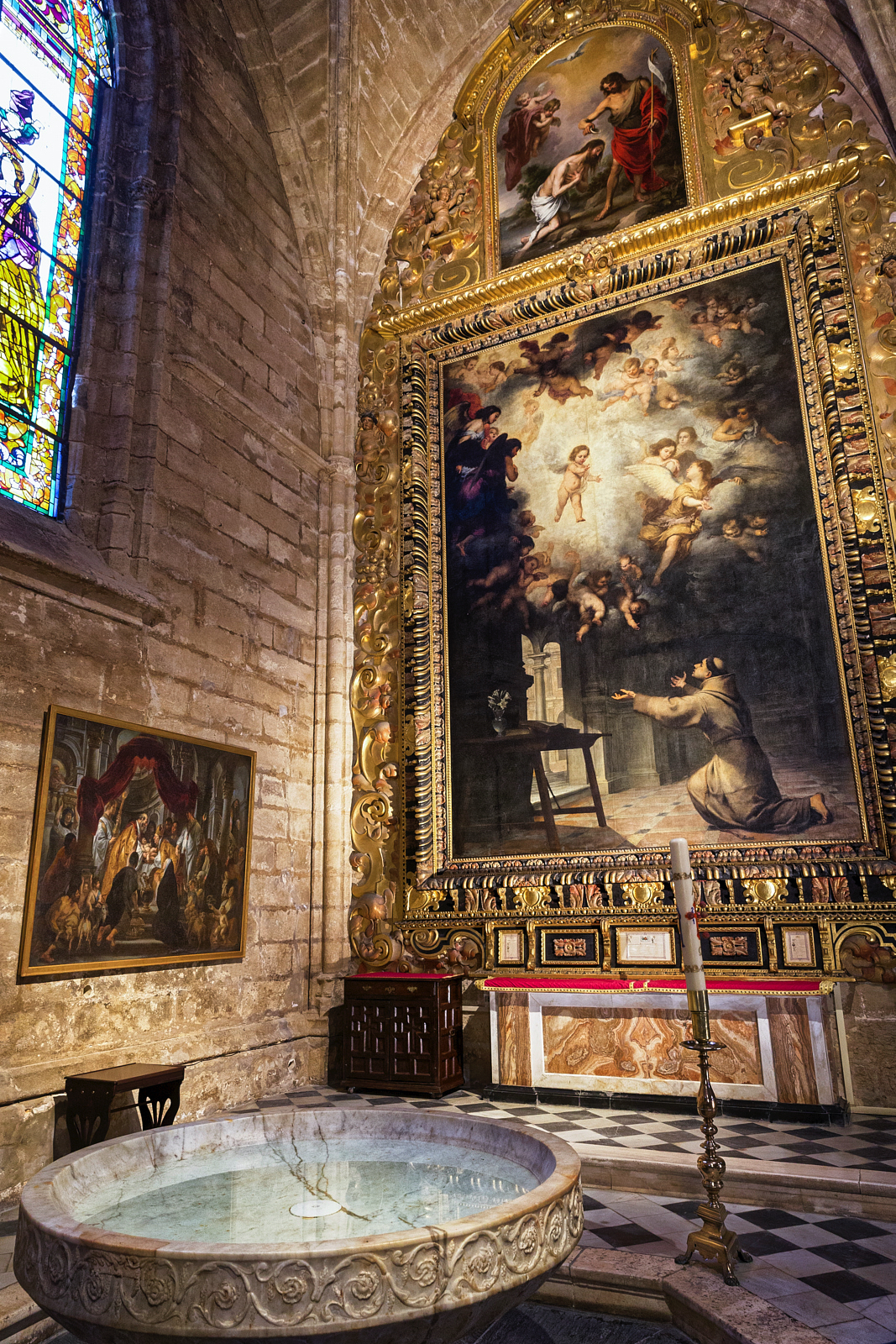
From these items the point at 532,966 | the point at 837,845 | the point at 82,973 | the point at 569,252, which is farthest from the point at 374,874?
the point at 569,252

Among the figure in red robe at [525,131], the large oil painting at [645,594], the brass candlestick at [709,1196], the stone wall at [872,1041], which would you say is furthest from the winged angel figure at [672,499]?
the brass candlestick at [709,1196]

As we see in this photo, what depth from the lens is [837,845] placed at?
6.13 meters

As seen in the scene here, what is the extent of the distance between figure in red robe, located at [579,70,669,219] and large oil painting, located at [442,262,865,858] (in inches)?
50.7

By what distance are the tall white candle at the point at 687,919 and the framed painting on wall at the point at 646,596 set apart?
121 inches

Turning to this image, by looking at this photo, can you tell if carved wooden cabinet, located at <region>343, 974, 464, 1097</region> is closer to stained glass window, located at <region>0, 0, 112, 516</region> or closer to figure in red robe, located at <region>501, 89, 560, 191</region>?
stained glass window, located at <region>0, 0, 112, 516</region>

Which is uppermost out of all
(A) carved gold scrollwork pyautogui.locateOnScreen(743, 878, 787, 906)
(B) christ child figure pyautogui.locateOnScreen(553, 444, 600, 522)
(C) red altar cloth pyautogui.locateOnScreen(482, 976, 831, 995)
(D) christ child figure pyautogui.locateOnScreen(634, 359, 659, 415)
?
(D) christ child figure pyautogui.locateOnScreen(634, 359, 659, 415)

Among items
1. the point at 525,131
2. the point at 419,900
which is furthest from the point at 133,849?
the point at 525,131

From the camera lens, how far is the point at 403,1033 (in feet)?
22.2

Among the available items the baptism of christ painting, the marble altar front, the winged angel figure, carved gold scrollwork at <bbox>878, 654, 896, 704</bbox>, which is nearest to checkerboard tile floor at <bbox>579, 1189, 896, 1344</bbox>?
the marble altar front

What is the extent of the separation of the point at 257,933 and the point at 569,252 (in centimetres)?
656

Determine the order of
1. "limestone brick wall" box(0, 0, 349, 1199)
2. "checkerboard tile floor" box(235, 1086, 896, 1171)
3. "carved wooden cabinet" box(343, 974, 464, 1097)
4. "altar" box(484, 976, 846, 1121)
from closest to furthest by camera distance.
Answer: "checkerboard tile floor" box(235, 1086, 896, 1171) → "limestone brick wall" box(0, 0, 349, 1199) → "altar" box(484, 976, 846, 1121) → "carved wooden cabinet" box(343, 974, 464, 1097)

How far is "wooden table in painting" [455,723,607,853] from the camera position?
7.14m

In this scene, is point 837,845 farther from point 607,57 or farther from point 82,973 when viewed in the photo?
point 607,57

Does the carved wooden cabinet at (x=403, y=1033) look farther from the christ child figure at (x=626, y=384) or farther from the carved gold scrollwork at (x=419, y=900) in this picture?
the christ child figure at (x=626, y=384)
